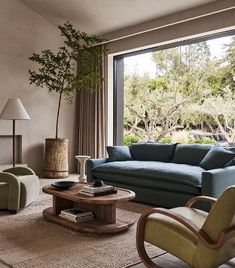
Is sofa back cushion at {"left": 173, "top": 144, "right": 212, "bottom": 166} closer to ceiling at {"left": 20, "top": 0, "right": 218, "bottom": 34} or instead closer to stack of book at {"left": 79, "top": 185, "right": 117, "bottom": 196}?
stack of book at {"left": 79, "top": 185, "right": 117, "bottom": 196}

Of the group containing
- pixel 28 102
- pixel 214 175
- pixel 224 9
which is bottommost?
pixel 214 175

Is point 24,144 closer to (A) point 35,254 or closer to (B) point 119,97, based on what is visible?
(B) point 119,97

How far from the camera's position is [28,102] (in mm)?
6527

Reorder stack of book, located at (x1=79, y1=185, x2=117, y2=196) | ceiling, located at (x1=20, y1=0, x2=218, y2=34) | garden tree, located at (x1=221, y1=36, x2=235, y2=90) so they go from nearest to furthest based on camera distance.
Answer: stack of book, located at (x1=79, y1=185, x2=117, y2=196)
ceiling, located at (x1=20, y1=0, x2=218, y2=34)
garden tree, located at (x1=221, y1=36, x2=235, y2=90)

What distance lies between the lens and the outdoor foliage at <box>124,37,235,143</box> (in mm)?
5703

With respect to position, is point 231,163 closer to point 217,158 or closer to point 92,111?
point 217,158

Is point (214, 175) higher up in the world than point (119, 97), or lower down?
lower down

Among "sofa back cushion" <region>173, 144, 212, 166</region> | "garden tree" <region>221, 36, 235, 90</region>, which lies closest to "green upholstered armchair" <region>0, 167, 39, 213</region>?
"sofa back cushion" <region>173, 144, 212, 166</region>

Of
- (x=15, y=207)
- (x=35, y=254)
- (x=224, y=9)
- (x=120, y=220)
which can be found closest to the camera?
(x=35, y=254)

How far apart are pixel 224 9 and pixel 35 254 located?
406 centimetres

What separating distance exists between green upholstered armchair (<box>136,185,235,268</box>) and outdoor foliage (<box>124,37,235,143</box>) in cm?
356

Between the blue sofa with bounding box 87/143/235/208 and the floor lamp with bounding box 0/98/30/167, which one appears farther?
the floor lamp with bounding box 0/98/30/167

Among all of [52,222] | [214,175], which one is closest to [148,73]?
[214,175]

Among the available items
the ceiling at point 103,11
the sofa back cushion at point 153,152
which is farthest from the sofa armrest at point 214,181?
the ceiling at point 103,11
